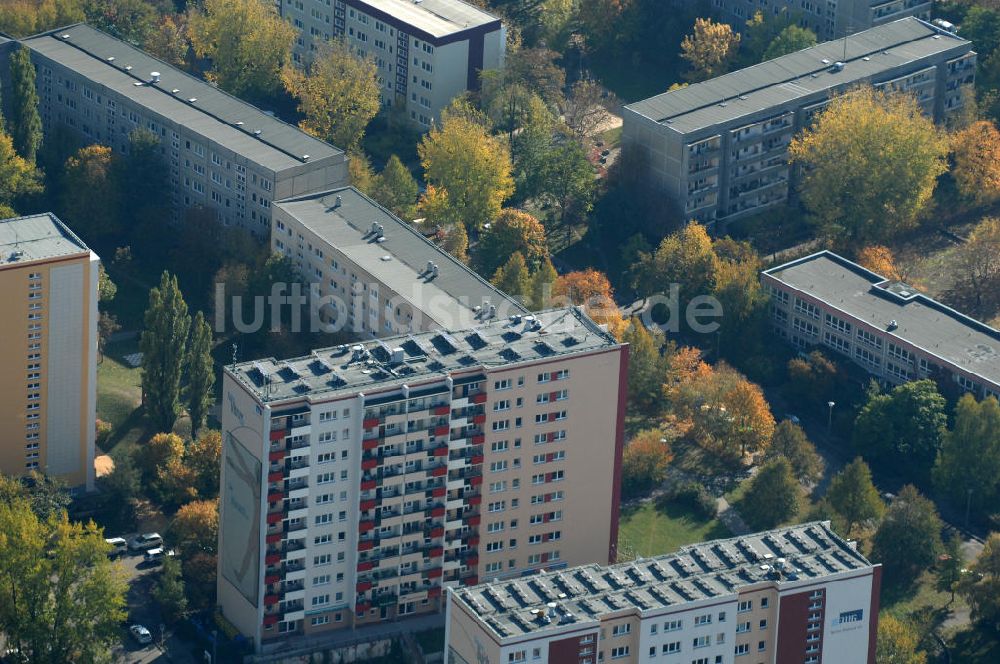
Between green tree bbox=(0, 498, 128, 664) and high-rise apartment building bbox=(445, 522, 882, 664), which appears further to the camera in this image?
green tree bbox=(0, 498, 128, 664)

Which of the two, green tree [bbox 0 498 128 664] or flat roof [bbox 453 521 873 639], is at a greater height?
flat roof [bbox 453 521 873 639]

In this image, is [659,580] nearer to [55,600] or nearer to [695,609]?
[695,609]

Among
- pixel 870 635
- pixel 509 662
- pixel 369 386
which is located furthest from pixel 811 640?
pixel 369 386

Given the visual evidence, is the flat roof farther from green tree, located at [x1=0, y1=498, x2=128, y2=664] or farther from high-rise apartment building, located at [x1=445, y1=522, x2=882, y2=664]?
green tree, located at [x1=0, y1=498, x2=128, y2=664]

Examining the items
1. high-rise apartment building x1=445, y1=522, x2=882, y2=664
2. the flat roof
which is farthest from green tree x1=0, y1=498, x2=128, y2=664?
the flat roof

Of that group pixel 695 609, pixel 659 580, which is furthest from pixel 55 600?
pixel 695 609
